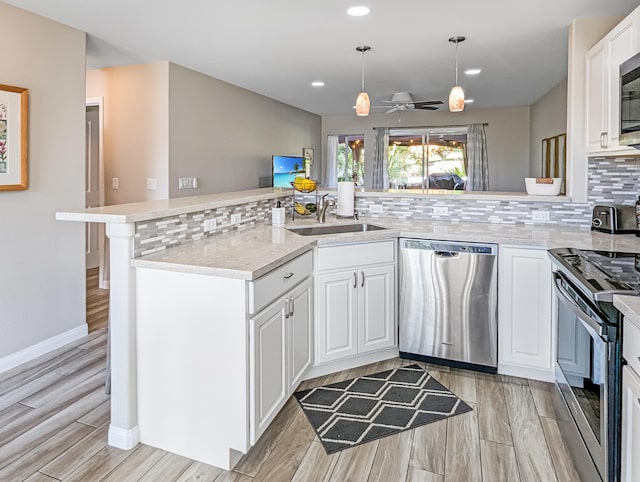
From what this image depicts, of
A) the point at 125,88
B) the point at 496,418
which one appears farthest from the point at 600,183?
the point at 125,88

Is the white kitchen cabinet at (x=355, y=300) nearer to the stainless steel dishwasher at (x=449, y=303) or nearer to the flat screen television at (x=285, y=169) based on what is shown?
the stainless steel dishwasher at (x=449, y=303)

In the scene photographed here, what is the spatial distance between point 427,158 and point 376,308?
20.6 ft

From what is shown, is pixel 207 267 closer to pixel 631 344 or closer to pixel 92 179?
pixel 631 344

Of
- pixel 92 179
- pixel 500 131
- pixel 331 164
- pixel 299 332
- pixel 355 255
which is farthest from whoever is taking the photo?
pixel 331 164

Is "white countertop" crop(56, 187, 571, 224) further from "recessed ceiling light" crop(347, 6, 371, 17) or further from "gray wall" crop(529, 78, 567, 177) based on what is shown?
"gray wall" crop(529, 78, 567, 177)

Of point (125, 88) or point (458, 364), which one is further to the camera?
point (125, 88)

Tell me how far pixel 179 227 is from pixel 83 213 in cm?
47

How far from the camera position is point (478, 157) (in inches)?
328

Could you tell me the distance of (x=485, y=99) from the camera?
7.05m

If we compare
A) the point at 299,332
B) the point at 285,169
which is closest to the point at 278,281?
the point at 299,332

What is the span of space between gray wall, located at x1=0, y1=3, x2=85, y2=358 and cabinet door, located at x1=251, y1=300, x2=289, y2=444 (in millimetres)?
2030

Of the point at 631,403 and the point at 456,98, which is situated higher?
the point at 456,98

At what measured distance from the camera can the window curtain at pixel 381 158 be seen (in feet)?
28.9

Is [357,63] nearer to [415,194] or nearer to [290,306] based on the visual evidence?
[415,194]
